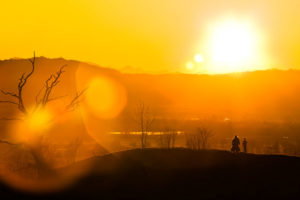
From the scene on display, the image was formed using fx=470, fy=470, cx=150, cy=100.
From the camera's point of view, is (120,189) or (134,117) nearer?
(120,189)

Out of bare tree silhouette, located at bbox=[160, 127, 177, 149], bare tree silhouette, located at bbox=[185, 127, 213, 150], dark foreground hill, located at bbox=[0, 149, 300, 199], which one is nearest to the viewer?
dark foreground hill, located at bbox=[0, 149, 300, 199]

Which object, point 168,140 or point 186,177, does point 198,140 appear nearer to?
point 168,140

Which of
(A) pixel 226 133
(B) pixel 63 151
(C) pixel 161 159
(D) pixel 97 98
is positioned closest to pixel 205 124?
(A) pixel 226 133

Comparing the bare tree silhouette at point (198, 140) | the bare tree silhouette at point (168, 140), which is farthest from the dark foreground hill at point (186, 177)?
the bare tree silhouette at point (168, 140)

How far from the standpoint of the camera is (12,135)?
10475 centimetres

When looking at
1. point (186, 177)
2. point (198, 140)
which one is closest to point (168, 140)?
point (198, 140)

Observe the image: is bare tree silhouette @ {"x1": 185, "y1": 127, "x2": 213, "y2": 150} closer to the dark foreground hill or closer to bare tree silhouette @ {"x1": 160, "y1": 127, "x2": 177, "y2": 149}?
bare tree silhouette @ {"x1": 160, "y1": 127, "x2": 177, "y2": 149}

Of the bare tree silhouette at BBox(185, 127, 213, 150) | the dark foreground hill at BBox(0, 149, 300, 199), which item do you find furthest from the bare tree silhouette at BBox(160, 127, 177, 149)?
the dark foreground hill at BBox(0, 149, 300, 199)

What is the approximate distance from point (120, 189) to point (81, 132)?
10120 centimetres

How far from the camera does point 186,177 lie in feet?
75.9

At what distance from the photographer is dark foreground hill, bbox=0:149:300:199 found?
70.6ft

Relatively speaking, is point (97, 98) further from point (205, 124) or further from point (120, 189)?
point (120, 189)

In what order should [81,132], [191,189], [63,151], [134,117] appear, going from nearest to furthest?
[191,189], [63,151], [81,132], [134,117]

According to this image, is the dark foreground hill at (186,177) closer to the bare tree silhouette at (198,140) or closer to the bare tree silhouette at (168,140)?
the bare tree silhouette at (198,140)
